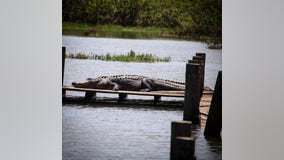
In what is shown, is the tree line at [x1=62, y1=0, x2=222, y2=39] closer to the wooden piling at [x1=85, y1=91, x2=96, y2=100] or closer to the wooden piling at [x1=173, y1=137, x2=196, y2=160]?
the wooden piling at [x1=85, y1=91, x2=96, y2=100]

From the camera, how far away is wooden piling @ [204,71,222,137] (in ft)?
10.2

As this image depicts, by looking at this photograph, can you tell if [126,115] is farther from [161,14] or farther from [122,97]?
[161,14]

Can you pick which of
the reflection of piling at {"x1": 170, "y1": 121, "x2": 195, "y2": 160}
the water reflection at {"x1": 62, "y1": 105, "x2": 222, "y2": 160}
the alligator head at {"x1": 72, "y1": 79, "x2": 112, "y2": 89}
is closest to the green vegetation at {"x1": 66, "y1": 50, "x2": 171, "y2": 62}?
the alligator head at {"x1": 72, "y1": 79, "x2": 112, "y2": 89}

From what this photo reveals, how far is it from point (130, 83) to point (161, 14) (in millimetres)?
465

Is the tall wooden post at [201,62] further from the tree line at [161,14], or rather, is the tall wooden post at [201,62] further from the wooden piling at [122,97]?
the wooden piling at [122,97]

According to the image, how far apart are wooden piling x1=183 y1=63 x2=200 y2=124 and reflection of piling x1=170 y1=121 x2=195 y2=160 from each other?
68 millimetres

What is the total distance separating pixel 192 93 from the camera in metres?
3.14

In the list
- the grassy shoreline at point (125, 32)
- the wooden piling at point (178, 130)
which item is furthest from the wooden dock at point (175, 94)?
the grassy shoreline at point (125, 32)

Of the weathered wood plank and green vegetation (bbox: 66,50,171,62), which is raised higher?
green vegetation (bbox: 66,50,171,62)
